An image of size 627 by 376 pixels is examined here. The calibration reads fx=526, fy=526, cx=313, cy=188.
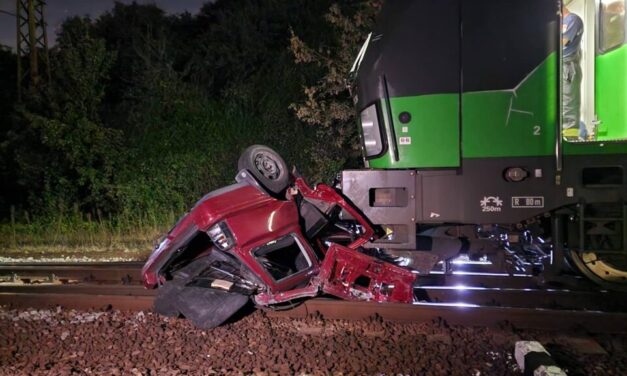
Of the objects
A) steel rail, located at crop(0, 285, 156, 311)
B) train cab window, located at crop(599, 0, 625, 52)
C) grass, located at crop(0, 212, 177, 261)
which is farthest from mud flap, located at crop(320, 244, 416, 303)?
grass, located at crop(0, 212, 177, 261)

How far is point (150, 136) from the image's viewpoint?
551 inches

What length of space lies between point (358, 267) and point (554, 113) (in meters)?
2.41

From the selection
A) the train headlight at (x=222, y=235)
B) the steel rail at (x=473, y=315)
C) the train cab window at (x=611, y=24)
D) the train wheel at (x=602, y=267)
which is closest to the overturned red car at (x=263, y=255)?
the train headlight at (x=222, y=235)

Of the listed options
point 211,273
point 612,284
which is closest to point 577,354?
point 612,284

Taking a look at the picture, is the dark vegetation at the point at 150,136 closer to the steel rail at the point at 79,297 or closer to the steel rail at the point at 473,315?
the steel rail at the point at 79,297

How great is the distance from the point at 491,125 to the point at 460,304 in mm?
1888

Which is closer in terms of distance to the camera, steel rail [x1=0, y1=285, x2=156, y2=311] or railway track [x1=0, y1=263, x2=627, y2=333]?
railway track [x1=0, y1=263, x2=627, y2=333]

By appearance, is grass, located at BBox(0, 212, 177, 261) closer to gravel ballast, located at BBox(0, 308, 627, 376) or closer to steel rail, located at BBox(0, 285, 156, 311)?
steel rail, located at BBox(0, 285, 156, 311)

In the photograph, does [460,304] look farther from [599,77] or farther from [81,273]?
[81,273]

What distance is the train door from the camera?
16.9 feet

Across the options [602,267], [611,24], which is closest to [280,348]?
[602,267]

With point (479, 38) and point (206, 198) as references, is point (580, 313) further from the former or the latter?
point (206, 198)

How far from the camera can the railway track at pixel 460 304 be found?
16.6 ft

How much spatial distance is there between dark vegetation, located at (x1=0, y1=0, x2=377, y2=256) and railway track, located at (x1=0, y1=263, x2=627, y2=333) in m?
4.72
